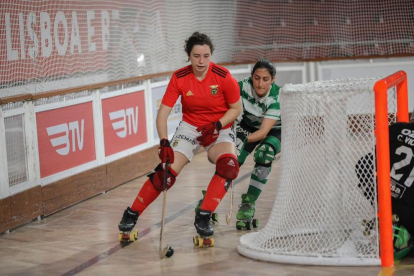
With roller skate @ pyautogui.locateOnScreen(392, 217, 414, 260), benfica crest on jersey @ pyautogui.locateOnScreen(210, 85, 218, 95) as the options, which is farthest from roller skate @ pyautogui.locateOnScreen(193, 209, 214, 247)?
roller skate @ pyautogui.locateOnScreen(392, 217, 414, 260)

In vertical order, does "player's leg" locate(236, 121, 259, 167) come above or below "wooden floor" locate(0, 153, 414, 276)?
above

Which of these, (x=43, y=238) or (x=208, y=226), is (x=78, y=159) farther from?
(x=208, y=226)

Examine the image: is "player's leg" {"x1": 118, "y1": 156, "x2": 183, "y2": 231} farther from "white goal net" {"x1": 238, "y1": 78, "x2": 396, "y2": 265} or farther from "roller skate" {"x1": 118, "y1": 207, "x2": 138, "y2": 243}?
"white goal net" {"x1": 238, "y1": 78, "x2": 396, "y2": 265}

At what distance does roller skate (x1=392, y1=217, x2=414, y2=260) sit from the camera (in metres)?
4.32

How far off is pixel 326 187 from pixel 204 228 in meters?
0.88

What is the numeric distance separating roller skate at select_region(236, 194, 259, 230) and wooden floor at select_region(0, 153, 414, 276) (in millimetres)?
84

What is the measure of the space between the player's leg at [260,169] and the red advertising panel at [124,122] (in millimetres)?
2148

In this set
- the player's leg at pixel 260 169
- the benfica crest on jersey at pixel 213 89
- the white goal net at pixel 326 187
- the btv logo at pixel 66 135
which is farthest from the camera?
the btv logo at pixel 66 135

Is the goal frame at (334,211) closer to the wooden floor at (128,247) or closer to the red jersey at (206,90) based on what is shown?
the wooden floor at (128,247)

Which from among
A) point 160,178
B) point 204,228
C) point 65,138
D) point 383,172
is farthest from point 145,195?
point 65,138

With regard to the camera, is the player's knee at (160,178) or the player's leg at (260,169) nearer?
the player's knee at (160,178)

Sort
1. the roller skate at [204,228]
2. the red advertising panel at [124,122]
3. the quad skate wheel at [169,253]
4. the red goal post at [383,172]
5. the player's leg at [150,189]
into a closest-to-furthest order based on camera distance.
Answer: the red goal post at [383,172] → the quad skate wheel at [169,253] → the roller skate at [204,228] → the player's leg at [150,189] → the red advertising panel at [124,122]

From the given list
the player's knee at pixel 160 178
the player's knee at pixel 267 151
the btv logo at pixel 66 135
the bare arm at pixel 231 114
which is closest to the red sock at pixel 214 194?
the player's knee at pixel 160 178

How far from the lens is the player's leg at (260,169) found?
547cm
